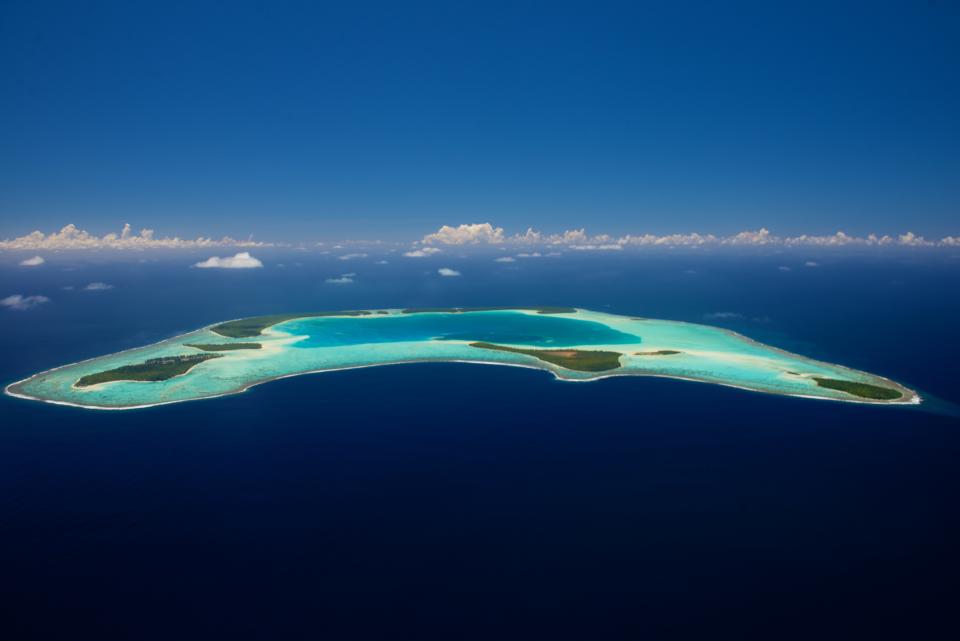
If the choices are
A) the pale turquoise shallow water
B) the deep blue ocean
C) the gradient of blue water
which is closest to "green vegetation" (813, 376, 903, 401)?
the pale turquoise shallow water

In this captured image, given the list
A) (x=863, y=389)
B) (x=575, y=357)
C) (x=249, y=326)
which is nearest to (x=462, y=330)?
(x=575, y=357)

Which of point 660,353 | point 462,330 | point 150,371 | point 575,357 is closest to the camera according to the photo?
point 150,371

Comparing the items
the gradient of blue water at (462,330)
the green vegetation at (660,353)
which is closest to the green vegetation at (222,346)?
the gradient of blue water at (462,330)

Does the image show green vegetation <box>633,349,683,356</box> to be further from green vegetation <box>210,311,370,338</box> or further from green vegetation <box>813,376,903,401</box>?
green vegetation <box>210,311,370,338</box>

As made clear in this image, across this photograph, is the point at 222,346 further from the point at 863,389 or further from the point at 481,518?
the point at 863,389

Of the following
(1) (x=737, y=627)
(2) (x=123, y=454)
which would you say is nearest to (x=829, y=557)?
(1) (x=737, y=627)
